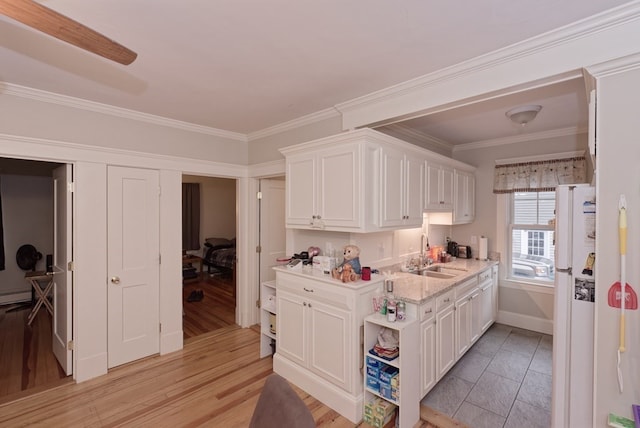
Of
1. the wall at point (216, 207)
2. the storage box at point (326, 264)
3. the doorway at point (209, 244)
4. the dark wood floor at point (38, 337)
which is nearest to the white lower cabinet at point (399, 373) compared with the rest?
the storage box at point (326, 264)

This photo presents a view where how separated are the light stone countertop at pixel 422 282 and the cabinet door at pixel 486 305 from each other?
27 centimetres

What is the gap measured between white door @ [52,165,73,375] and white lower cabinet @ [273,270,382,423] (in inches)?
76.4

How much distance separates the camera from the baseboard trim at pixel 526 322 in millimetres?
3719

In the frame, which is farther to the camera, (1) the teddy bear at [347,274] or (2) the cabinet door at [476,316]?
(2) the cabinet door at [476,316]

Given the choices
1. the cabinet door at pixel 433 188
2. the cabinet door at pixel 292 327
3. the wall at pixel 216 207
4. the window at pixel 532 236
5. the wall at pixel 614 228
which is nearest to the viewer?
the wall at pixel 614 228

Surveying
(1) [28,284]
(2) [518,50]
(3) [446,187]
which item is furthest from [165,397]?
(1) [28,284]

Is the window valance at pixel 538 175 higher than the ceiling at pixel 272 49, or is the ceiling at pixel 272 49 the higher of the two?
the ceiling at pixel 272 49

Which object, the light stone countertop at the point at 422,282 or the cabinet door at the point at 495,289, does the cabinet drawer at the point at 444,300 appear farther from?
the cabinet door at the point at 495,289

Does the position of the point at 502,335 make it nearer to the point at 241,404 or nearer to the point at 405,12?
the point at 241,404

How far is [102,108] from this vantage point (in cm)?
283

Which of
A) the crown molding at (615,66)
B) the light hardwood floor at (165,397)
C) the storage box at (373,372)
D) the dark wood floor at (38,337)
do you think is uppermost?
the crown molding at (615,66)

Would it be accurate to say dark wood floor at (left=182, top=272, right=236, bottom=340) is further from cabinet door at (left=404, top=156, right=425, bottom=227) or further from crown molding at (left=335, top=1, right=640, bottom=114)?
crown molding at (left=335, top=1, right=640, bottom=114)

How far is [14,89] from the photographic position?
2406 mm

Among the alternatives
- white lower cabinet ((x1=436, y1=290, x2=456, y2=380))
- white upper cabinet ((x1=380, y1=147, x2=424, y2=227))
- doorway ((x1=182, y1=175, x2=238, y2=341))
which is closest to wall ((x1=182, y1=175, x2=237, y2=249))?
doorway ((x1=182, y1=175, x2=238, y2=341))
